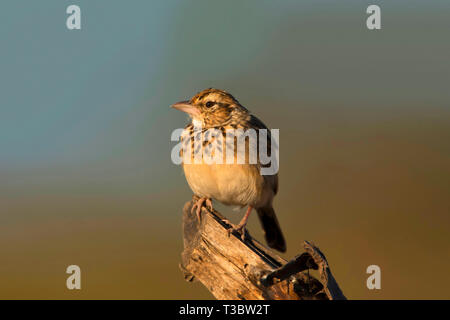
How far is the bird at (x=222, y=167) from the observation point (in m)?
4.65

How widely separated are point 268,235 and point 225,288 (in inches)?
89.9

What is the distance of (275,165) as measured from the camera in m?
5.40

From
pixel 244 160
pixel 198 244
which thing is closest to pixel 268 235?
pixel 244 160

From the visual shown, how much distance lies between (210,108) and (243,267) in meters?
2.03

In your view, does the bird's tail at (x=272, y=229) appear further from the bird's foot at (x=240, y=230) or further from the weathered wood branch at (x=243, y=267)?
the bird's foot at (x=240, y=230)

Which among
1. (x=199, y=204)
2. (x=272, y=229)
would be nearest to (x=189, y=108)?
(x=199, y=204)

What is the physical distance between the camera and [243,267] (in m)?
3.64

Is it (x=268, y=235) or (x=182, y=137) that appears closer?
(x=182, y=137)

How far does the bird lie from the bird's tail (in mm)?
393

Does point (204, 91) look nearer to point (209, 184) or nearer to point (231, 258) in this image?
point (209, 184)

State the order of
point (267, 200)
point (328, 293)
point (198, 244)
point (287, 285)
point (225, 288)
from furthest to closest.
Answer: point (267, 200) → point (198, 244) → point (225, 288) → point (287, 285) → point (328, 293)

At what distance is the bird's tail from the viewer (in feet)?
19.2

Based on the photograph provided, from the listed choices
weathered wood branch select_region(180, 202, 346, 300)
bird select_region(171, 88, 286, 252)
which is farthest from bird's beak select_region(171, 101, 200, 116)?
weathered wood branch select_region(180, 202, 346, 300)

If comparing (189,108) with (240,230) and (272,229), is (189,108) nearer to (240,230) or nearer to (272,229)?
(240,230)
